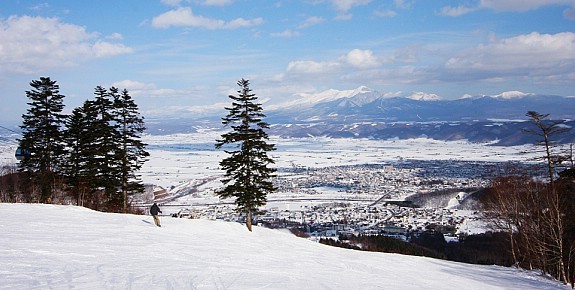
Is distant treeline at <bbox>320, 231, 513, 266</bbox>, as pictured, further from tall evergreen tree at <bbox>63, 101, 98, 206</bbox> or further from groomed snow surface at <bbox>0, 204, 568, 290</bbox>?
tall evergreen tree at <bbox>63, 101, 98, 206</bbox>

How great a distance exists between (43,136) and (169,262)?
71.3ft

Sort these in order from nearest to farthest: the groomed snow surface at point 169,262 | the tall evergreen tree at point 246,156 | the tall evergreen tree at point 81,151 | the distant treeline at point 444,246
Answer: the groomed snow surface at point 169,262 < the tall evergreen tree at point 246,156 < the tall evergreen tree at point 81,151 < the distant treeline at point 444,246

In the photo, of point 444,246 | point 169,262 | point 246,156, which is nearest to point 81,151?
point 246,156

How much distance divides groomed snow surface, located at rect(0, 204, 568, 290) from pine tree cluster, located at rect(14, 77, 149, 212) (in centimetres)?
770

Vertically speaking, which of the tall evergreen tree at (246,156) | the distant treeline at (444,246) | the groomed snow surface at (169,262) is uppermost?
the tall evergreen tree at (246,156)

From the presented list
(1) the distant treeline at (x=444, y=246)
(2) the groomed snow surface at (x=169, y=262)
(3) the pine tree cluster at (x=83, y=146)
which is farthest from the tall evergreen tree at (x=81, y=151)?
(1) the distant treeline at (x=444, y=246)

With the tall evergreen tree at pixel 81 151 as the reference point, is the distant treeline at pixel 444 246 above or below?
below

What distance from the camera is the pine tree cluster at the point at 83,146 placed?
93.5 ft

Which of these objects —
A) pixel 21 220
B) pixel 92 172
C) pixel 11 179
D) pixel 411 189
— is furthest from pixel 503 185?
pixel 411 189

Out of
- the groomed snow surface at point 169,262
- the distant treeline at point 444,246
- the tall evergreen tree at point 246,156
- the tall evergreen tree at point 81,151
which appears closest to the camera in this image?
the groomed snow surface at point 169,262

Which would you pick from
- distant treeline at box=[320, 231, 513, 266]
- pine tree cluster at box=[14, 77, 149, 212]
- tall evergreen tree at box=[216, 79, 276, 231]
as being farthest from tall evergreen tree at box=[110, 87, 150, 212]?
distant treeline at box=[320, 231, 513, 266]

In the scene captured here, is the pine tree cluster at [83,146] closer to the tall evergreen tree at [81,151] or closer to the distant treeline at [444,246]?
the tall evergreen tree at [81,151]

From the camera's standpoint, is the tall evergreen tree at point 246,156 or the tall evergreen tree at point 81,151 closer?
the tall evergreen tree at point 246,156

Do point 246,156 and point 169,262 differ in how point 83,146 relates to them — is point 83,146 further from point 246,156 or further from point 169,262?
point 169,262
